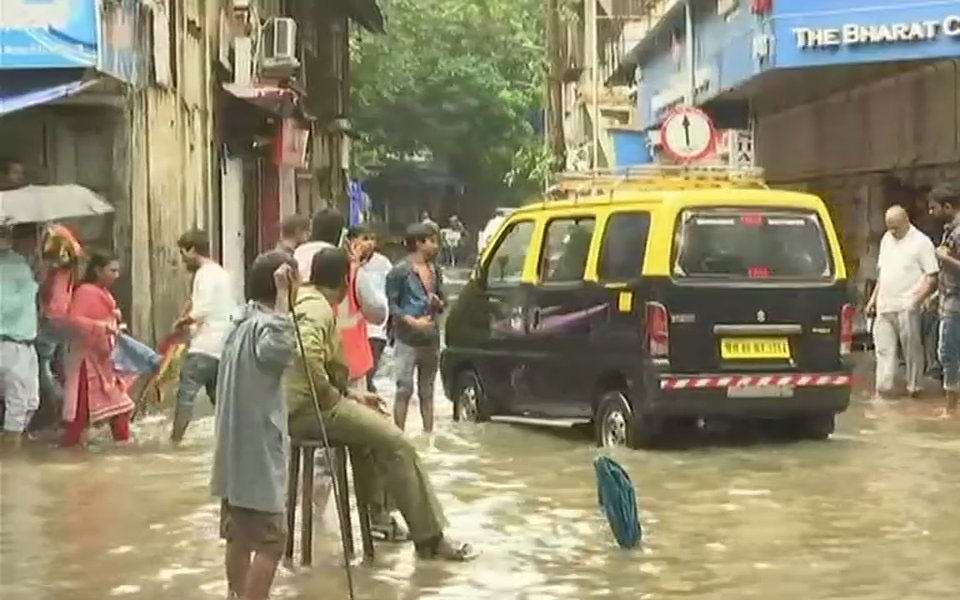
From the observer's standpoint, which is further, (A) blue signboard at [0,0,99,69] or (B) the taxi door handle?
(A) blue signboard at [0,0,99,69]

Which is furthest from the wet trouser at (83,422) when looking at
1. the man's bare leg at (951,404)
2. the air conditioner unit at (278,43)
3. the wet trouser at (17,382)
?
the air conditioner unit at (278,43)

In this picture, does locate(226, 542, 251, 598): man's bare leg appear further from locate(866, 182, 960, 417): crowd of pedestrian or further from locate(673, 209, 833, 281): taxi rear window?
locate(866, 182, 960, 417): crowd of pedestrian

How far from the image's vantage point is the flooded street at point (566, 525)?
336 inches

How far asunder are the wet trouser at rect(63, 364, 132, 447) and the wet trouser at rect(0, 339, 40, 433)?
33cm

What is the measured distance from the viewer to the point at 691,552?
929 cm

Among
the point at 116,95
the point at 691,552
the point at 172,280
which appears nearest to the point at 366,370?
the point at 691,552

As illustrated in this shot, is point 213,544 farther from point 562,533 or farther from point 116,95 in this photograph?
point 116,95

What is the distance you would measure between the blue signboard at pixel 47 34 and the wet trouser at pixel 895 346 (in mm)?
7481

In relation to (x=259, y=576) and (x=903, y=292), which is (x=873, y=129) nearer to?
(x=903, y=292)

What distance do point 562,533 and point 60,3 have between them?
822 centimetres

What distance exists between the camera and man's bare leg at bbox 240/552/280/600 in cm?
738

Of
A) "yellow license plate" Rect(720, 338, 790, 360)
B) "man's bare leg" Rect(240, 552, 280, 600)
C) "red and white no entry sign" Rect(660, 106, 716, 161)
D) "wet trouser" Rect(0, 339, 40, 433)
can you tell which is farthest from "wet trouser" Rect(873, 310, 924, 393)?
"man's bare leg" Rect(240, 552, 280, 600)

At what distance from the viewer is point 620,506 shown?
30.4ft

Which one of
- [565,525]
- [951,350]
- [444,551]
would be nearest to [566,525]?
[565,525]
